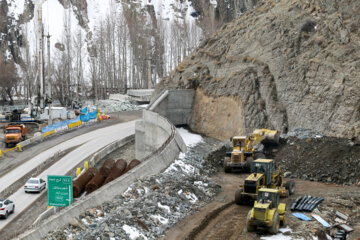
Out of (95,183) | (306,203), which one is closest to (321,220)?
(306,203)

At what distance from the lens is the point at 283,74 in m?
34.2

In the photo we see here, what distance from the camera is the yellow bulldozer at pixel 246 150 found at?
24.9 meters

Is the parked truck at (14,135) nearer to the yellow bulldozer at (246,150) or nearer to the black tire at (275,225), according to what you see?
the yellow bulldozer at (246,150)

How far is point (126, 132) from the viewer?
153 feet

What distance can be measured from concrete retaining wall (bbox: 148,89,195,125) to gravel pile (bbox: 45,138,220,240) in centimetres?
1522

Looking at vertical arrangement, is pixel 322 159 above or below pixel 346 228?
above

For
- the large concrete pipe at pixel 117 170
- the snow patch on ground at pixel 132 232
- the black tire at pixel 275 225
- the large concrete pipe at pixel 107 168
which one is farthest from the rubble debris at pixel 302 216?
the large concrete pipe at pixel 107 168

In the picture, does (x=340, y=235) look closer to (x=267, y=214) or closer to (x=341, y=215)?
(x=341, y=215)

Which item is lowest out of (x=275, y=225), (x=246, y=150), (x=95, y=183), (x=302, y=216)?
(x=95, y=183)

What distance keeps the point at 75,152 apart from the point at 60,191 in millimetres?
22726

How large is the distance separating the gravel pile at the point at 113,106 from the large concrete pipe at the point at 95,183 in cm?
3802

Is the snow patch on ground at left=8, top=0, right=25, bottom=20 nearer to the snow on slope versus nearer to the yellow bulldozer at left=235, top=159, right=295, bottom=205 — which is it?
the snow on slope

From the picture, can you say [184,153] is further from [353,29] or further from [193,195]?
[353,29]

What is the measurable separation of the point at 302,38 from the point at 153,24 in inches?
2568
